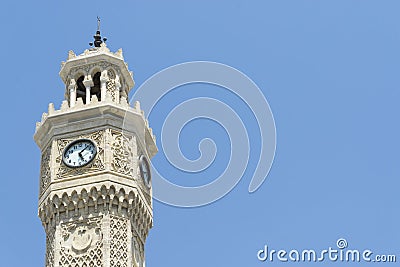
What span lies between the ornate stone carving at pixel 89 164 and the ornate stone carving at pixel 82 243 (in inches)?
74.3

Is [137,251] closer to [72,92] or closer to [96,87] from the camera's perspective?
[72,92]

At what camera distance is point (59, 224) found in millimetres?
44469

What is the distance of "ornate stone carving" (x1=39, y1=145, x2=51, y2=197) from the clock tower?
4 cm

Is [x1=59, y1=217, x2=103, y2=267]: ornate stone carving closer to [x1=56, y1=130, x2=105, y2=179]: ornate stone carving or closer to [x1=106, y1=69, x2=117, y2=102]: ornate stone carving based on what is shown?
[x1=56, y1=130, x2=105, y2=179]: ornate stone carving

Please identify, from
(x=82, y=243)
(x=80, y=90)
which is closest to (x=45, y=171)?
(x=82, y=243)

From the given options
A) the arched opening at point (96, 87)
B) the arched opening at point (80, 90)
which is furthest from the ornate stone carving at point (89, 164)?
the arched opening at point (80, 90)

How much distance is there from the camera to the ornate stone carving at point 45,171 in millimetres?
45625

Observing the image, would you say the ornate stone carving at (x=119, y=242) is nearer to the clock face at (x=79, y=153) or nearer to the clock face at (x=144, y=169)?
the clock face at (x=79, y=153)

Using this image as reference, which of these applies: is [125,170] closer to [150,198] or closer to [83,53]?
[150,198]

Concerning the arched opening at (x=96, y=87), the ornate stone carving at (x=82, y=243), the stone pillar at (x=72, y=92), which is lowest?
the ornate stone carving at (x=82, y=243)

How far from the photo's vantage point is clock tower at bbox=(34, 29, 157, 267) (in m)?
43.9

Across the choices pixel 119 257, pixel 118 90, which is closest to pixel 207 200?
pixel 119 257

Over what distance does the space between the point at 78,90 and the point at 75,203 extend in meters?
5.72

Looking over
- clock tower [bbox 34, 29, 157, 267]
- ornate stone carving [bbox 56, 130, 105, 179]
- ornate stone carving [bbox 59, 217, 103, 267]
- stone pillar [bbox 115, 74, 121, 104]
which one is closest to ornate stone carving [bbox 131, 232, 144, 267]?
clock tower [bbox 34, 29, 157, 267]
